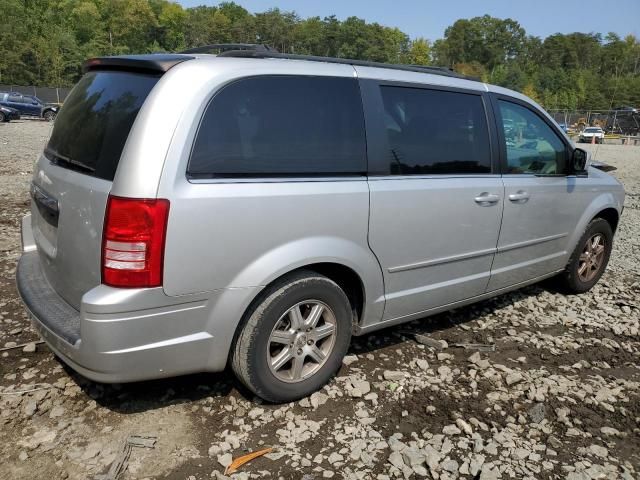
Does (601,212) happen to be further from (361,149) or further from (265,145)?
(265,145)

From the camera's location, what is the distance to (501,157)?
4004 mm

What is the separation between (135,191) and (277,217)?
70 centimetres

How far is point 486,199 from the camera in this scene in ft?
12.4

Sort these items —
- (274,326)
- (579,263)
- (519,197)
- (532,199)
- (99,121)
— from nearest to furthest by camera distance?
(99,121) < (274,326) < (519,197) < (532,199) < (579,263)

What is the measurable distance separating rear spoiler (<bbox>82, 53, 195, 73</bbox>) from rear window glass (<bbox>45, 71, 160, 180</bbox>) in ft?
0.11

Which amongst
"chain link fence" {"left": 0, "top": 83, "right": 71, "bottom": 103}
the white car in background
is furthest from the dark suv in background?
the white car in background

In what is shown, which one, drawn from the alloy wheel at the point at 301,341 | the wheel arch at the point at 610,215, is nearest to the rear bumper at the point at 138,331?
the alloy wheel at the point at 301,341

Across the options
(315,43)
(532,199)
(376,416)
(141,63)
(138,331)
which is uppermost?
(315,43)

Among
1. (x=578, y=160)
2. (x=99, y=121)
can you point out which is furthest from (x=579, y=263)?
(x=99, y=121)

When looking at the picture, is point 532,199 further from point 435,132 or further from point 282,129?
point 282,129

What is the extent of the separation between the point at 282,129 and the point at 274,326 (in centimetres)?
105

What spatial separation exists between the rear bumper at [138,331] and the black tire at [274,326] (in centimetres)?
12

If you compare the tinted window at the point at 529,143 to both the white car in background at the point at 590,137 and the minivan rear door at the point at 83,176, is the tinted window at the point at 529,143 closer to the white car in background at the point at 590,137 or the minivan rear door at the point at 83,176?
the minivan rear door at the point at 83,176

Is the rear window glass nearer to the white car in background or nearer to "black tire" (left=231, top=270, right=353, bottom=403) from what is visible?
"black tire" (left=231, top=270, right=353, bottom=403)
